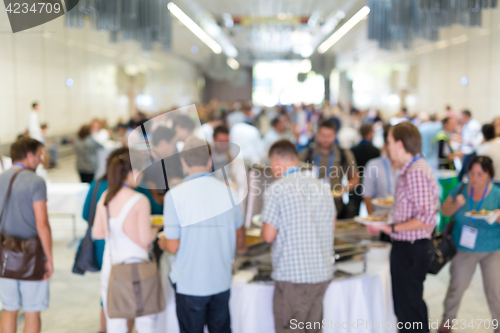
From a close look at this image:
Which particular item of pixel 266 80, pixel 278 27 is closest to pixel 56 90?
pixel 278 27

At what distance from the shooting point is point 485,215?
328cm

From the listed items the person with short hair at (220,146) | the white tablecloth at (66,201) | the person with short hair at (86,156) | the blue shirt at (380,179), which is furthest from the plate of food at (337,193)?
the person with short hair at (86,156)

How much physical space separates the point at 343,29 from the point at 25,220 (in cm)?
1578

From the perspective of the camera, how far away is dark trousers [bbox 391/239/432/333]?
117 inches

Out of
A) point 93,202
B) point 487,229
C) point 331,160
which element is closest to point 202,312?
point 93,202

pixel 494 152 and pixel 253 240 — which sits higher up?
pixel 494 152

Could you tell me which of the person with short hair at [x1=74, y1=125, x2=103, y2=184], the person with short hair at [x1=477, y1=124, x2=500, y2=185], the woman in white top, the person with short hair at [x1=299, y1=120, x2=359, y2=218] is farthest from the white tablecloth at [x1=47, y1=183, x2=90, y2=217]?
the person with short hair at [x1=477, y1=124, x2=500, y2=185]

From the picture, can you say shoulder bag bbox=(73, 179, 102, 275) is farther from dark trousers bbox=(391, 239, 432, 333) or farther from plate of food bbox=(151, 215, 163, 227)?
dark trousers bbox=(391, 239, 432, 333)

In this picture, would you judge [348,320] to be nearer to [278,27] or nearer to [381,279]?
[381,279]

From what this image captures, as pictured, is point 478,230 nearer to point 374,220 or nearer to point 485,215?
point 485,215

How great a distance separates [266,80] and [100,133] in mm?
28721

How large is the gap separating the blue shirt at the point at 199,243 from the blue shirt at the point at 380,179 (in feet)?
6.91

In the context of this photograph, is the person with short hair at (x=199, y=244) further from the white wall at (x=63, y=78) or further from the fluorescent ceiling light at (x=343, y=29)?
the fluorescent ceiling light at (x=343, y=29)

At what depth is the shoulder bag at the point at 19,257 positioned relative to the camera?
2988mm
